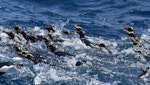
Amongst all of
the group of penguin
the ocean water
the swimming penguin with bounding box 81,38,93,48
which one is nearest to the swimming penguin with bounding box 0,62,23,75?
the group of penguin

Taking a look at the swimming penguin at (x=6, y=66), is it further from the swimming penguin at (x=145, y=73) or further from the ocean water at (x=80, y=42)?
the swimming penguin at (x=145, y=73)

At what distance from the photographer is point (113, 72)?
69.7ft

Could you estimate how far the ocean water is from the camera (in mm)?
20047

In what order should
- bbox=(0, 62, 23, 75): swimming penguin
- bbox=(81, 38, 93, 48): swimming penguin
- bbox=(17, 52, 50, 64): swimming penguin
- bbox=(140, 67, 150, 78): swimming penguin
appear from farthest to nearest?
1. bbox=(81, 38, 93, 48): swimming penguin
2. bbox=(17, 52, 50, 64): swimming penguin
3. bbox=(140, 67, 150, 78): swimming penguin
4. bbox=(0, 62, 23, 75): swimming penguin

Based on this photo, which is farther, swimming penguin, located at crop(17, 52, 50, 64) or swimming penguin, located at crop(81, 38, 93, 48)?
swimming penguin, located at crop(81, 38, 93, 48)

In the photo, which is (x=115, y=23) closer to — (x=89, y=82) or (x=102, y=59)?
(x=102, y=59)

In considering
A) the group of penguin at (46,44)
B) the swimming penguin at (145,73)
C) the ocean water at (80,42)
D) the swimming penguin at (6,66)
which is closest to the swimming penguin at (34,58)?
the group of penguin at (46,44)

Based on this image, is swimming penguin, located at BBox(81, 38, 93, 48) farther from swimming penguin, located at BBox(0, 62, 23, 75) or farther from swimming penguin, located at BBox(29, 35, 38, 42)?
swimming penguin, located at BBox(0, 62, 23, 75)

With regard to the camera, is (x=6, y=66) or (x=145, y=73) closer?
(x=6, y=66)

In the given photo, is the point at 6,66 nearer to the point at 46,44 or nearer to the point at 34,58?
the point at 34,58

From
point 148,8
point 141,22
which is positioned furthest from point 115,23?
point 148,8

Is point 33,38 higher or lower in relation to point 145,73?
higher

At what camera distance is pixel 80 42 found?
2567 centimetres

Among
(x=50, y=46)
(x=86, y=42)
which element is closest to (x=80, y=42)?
(x=86, y=42)
